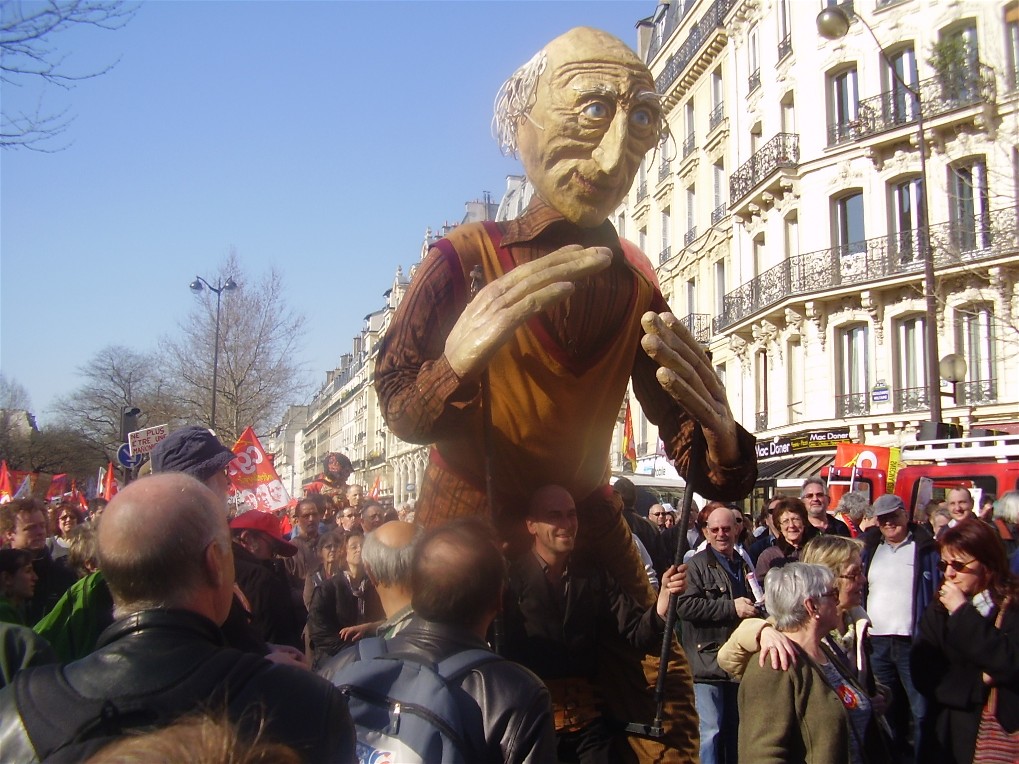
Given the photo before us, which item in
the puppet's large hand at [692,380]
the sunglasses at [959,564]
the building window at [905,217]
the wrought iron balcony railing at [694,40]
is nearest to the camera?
the puppet's large hand at [692,380]

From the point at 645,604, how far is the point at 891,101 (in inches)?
960

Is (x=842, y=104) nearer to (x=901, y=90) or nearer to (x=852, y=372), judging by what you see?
(x=901, y=90)

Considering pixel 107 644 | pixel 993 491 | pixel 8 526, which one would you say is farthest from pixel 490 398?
pixel 993 491

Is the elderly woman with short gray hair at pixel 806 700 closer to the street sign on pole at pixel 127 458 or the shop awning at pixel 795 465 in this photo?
the street sign on pole at pixel 127 458

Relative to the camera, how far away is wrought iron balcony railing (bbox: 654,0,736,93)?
29.4 meters

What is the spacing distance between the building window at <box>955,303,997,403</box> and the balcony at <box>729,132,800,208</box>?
6377 mm

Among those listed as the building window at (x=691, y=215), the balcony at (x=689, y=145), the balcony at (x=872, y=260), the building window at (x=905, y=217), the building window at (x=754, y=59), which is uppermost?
the building window at (x=754, y=59)

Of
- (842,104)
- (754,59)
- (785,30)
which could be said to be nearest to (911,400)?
(842,104)

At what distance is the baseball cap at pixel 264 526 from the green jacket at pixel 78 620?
1.83 metres

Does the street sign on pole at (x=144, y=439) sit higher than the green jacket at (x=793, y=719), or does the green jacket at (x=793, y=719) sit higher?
the street sign on pole at (x=144, y=439)

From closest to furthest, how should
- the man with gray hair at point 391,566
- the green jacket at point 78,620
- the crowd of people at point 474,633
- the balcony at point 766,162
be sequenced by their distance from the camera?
the crowd of people at point 474,633
the man with gray hair at point 391,566
the green jacket at point 78,620
the balcony at point 766,162

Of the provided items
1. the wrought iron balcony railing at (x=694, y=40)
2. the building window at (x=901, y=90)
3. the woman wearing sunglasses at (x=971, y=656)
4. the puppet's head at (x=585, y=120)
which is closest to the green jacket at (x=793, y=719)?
the woman wearing sunglasses at (x=971, y=656)

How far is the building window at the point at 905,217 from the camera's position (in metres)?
23.5

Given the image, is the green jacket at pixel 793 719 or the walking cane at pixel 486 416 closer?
the walking cane at pixel 486 416
